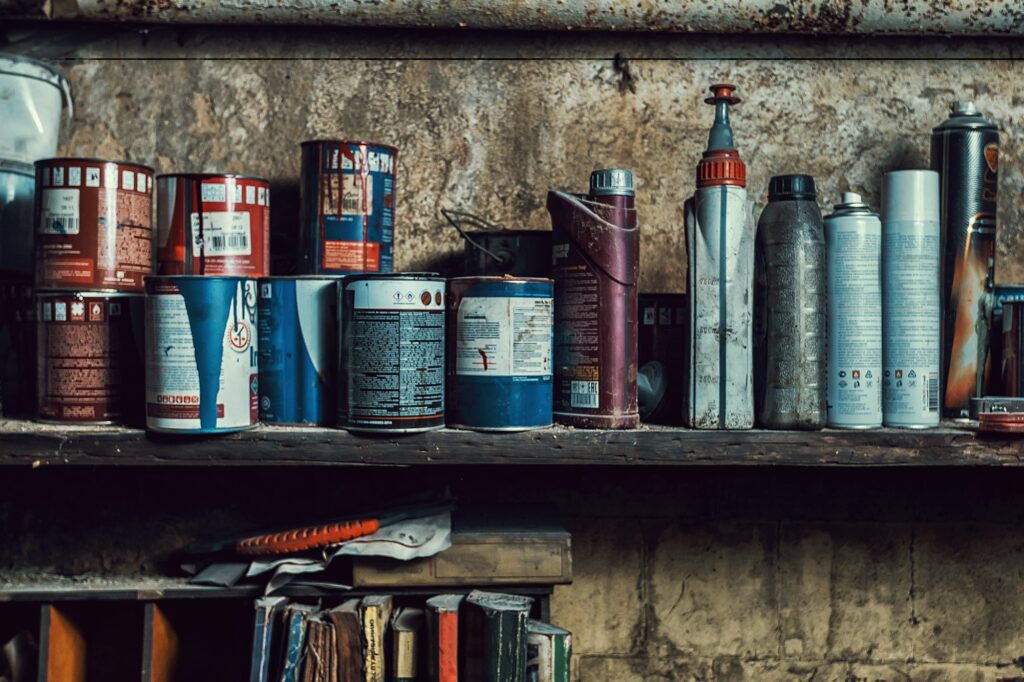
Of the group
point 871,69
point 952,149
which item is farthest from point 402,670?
point 871,69

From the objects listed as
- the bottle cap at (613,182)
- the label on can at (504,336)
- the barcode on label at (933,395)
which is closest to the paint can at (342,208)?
the label on can at (504,336)

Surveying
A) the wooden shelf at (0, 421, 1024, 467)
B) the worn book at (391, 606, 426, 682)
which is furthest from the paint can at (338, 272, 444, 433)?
the worn book at (391, 606, 426, 682)

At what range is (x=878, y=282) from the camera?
1.08 m

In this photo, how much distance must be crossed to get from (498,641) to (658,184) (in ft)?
2.22

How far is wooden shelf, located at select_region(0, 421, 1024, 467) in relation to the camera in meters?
1.04

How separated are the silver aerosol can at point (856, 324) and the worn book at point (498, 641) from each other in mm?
432

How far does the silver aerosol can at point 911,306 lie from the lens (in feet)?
3.55

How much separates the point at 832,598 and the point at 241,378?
0.89 meters

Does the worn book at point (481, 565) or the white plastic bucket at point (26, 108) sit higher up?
the white plastic bucket at point (26, 108)

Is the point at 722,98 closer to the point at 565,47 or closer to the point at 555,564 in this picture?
the point at 565,47

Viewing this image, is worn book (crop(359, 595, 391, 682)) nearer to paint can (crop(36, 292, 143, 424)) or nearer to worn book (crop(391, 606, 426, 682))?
worn book (crop(391, 606, 426, 682))

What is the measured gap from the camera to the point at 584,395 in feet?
3.52

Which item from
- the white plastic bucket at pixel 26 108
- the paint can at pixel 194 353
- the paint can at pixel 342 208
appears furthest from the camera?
the white plastic bucket at pixel 26 108

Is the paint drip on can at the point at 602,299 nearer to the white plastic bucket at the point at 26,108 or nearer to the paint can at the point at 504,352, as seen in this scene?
the paint can at the point at 504,352
